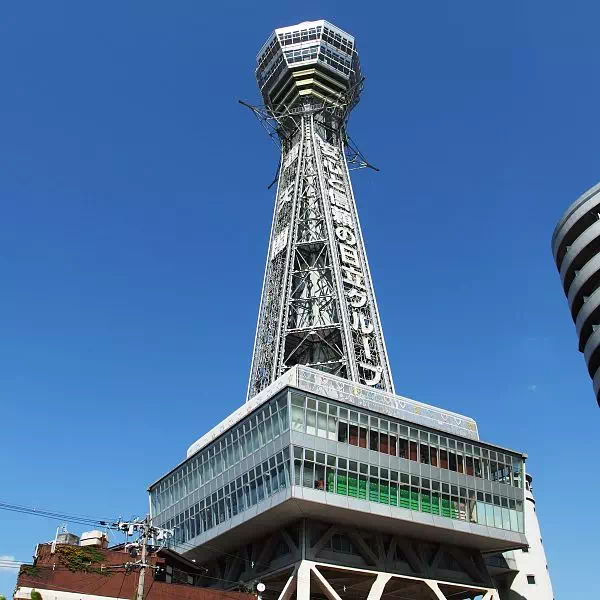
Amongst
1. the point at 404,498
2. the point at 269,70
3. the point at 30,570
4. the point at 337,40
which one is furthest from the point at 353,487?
the point at 337,40

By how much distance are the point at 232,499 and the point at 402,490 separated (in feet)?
51.1

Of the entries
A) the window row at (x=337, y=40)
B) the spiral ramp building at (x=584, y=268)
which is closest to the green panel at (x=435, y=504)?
the spiral ramp building at (x=584, y=268)

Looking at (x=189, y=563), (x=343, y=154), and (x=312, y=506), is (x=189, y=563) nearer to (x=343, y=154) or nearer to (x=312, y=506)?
(x=312, y=506)

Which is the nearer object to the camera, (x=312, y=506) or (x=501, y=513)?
(x=312, y=506)

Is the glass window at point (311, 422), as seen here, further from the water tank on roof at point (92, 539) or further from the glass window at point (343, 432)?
the water tank on roof at point (92, 539)

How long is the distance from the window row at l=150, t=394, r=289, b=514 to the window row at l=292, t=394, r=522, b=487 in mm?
2350

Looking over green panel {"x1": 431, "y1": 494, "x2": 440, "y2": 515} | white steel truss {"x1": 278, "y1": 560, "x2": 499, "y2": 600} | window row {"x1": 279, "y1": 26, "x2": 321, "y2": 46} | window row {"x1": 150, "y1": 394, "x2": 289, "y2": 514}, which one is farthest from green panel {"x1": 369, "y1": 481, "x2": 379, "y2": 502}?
window row {"x1": 279, "y1": 26, "x2": 321, "y2": 46}

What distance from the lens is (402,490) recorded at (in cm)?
6938

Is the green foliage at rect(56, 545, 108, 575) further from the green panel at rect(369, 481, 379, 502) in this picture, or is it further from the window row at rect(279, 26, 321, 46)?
the window row at rect(279, 26, 321, 46)

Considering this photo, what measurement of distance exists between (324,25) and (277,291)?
4853 cm

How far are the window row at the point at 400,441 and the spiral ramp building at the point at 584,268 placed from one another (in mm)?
13053

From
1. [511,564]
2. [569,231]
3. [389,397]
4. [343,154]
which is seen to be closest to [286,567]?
[389,397]

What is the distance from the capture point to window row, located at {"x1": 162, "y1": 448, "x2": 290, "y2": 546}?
66000mm

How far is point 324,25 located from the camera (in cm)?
12938
